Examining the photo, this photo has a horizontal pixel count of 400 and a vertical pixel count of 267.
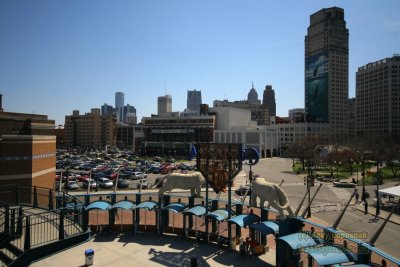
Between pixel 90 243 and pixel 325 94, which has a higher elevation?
pixel 325 94

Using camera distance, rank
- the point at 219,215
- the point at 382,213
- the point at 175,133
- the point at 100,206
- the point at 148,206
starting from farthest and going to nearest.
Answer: the point at 175,133, the point at 382,213, the point at 148,206, the point at 100,206, the point at 219,215

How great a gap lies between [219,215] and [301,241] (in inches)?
291

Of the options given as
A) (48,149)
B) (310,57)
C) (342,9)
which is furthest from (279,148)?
(48,149)

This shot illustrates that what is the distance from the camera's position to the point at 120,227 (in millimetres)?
27734

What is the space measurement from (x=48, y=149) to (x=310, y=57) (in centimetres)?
16475

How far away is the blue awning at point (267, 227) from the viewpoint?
20.8m

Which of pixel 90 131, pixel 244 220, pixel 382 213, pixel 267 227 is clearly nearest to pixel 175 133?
pixel 90 131

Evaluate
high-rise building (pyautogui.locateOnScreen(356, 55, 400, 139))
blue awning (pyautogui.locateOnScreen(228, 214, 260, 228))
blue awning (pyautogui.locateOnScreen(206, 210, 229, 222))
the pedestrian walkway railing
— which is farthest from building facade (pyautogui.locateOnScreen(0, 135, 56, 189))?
high-rise building (pyautogui.locateOnScreen(356, 55, 400, 139))

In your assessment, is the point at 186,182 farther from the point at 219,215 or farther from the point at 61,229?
the point at 61,229

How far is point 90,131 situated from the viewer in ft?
631

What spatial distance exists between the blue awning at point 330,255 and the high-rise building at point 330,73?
510 ft

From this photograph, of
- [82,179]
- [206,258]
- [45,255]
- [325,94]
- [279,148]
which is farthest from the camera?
[325,94]

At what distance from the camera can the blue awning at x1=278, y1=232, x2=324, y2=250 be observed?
1783cm

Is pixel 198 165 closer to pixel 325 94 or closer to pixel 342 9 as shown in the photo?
pixel 325 94
